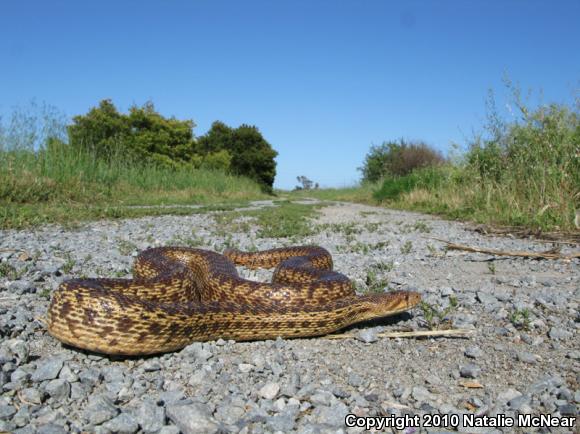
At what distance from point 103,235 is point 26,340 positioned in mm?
5519

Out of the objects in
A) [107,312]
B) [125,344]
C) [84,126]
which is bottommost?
[125,344]

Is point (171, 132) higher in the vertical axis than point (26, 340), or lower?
higher

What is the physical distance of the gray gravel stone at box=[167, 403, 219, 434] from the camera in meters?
2.43

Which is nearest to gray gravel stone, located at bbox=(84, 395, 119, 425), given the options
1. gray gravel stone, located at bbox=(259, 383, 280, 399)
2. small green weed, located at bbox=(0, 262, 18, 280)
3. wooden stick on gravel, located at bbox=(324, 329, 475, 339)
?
gray gravel stone, located at bbox=(259, 383, 280, 399)

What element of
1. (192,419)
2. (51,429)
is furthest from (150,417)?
(51,429)

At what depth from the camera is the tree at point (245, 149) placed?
51.0 meters

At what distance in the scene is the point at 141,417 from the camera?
2545mm

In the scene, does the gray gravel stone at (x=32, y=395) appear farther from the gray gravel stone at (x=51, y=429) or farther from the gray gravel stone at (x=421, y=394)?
the gray gravel stone at (x=421, y=394)

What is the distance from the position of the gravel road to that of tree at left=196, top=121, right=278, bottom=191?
4582 cm

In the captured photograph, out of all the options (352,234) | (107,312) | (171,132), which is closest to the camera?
(107,312)

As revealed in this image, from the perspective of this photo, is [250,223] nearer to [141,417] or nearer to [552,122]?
[552,122]

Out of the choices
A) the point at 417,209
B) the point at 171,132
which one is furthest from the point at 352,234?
the point at 171,132

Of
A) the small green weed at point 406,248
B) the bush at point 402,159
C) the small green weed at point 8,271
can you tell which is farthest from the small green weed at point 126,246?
the bush at point 402,159

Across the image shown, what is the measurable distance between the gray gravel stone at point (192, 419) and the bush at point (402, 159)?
105 ft
